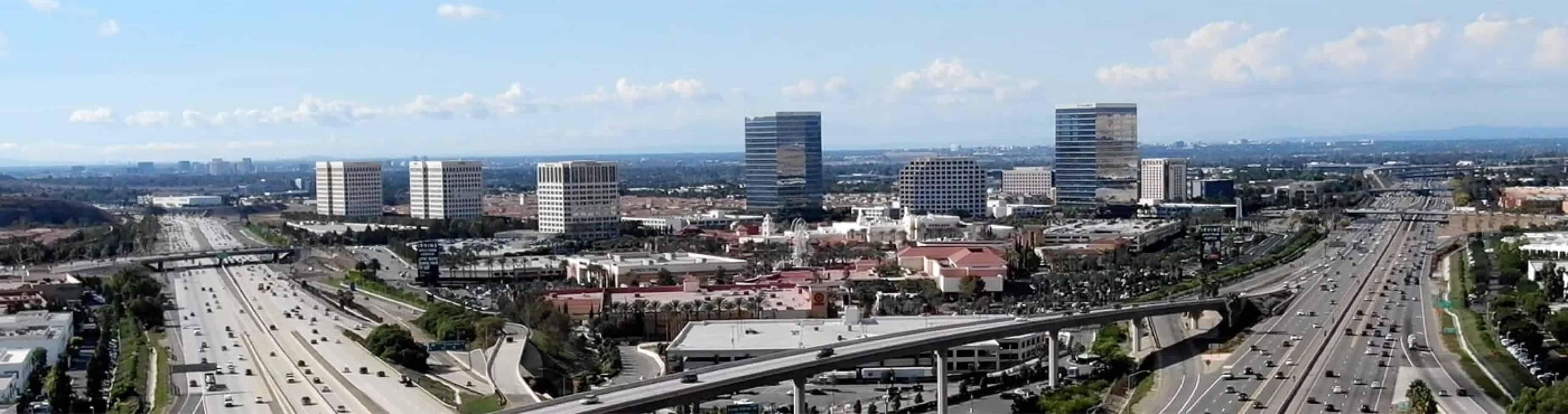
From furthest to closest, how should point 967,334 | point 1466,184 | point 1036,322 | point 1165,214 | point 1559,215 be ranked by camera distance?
point 1466,184
point 1165,214
point 1559,215
point 1036,322
point 967,334

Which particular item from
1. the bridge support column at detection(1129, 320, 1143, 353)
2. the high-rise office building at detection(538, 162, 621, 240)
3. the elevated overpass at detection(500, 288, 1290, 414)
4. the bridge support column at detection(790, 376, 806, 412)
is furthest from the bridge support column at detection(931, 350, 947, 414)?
the high-rise office building at detection(538, 162, 621, 240)

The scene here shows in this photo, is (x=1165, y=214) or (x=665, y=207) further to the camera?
(x=665, y=207)

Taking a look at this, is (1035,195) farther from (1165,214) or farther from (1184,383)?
(1184,383)

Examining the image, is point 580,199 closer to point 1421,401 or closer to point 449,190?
point 449,190

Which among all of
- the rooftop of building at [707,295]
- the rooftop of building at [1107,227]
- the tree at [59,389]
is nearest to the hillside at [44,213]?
the rooftop of building at [1107,227]

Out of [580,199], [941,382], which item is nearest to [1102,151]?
[580,199]

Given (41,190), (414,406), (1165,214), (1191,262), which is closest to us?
(414,406)

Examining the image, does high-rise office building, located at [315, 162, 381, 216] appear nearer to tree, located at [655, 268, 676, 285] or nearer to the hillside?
the hillside

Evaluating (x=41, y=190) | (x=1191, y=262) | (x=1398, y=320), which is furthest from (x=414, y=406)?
(x=41, y=190)
